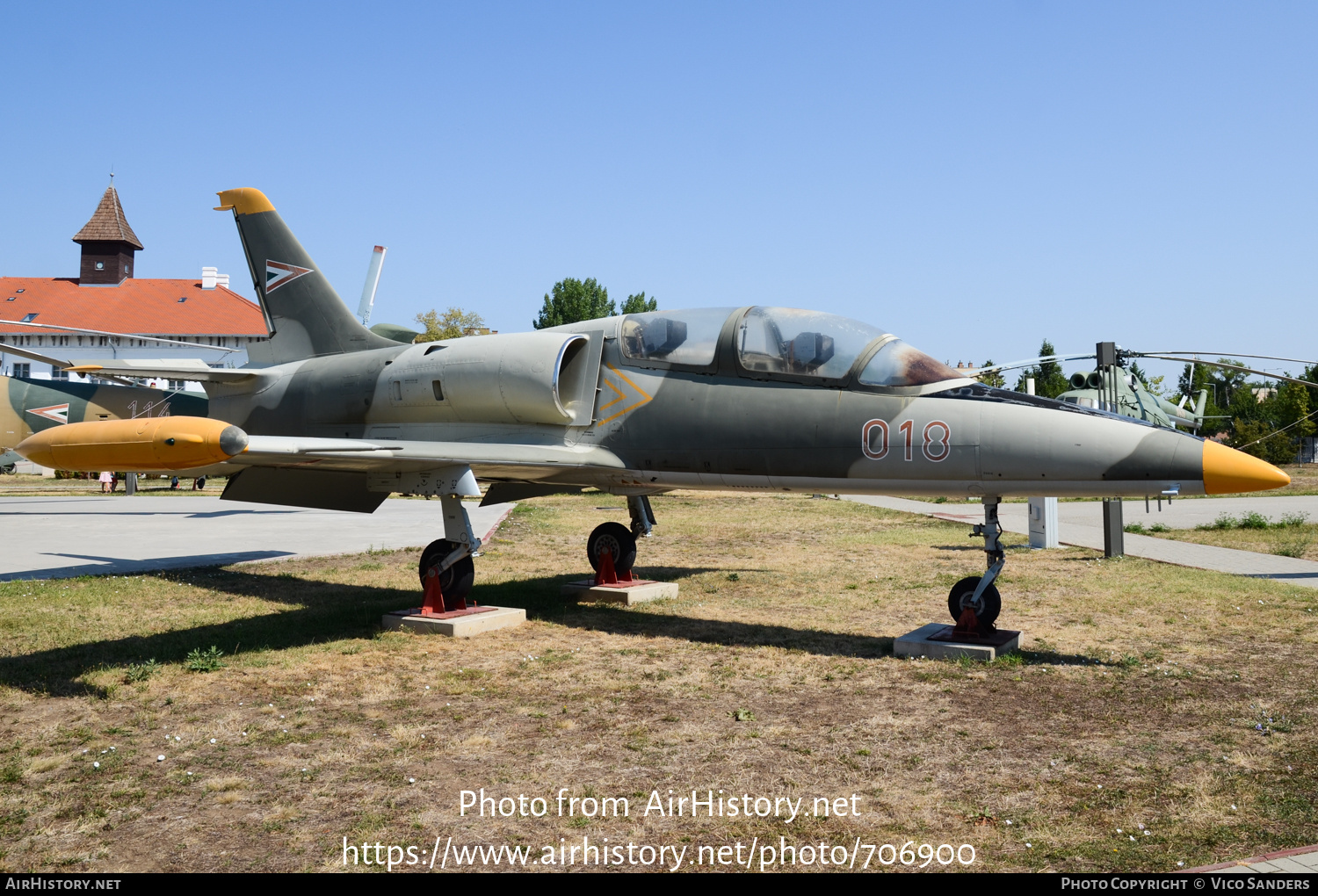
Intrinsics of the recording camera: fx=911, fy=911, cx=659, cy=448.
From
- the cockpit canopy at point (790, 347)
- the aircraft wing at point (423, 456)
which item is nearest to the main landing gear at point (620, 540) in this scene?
the aircraft wing at point (423, 456)

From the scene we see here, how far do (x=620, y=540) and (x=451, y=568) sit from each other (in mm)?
2877

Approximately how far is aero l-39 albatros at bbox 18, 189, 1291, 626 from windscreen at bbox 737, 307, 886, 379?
0.06 ft

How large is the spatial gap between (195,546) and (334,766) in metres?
13.5

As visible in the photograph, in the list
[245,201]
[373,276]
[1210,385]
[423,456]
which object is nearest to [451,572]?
[423,456]

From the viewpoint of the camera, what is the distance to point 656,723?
20.7 ft

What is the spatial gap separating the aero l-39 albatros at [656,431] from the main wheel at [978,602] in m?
0.02

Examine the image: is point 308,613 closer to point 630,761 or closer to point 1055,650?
point 630,761

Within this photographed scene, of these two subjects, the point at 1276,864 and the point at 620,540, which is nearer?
the point at 1276,864

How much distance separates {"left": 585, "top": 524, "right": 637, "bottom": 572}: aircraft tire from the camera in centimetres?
1212

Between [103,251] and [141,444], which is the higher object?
[103,251]

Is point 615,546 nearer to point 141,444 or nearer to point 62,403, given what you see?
point 141,444

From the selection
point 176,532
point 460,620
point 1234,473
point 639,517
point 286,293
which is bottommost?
point 176,532

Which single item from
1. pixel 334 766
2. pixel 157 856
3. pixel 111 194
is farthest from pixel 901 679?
pixel 111 194

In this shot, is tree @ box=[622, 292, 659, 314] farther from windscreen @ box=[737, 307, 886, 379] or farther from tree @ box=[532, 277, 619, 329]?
windscreen @ box=[737, 307, 886, 379]
